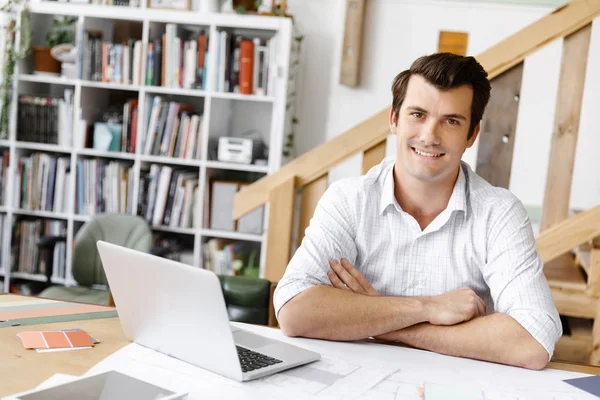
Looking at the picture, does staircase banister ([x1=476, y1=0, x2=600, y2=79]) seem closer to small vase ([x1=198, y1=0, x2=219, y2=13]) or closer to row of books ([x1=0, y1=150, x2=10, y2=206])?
small vase ([x1=198, y1=0, x2=219, y2=13])

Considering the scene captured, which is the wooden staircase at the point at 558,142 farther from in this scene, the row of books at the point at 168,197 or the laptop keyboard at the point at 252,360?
the row of books at the point at 168,197

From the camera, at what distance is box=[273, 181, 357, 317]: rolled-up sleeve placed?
1.65 metres

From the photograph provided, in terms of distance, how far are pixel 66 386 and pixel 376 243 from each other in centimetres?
95

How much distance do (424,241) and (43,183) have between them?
9.73 ft

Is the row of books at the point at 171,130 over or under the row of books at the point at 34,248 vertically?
over

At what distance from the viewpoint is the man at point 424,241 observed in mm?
1566

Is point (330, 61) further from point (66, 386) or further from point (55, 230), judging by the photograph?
point (66, 386)

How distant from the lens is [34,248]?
4.14 m

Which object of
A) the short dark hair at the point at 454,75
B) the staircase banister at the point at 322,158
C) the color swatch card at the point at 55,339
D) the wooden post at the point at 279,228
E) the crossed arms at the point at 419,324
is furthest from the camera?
the wooden post at the point at 279,228

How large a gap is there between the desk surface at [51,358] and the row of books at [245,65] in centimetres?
245

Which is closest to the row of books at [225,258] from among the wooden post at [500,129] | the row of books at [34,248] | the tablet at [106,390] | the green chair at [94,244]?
the green chair at [94,244]

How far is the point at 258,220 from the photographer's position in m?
3.92

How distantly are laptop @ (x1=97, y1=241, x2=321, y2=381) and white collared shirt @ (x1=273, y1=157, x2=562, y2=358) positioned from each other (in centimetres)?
33

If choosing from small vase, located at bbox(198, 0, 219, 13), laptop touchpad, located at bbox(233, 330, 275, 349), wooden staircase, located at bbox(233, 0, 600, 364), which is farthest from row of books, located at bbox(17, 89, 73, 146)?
laptop touchpad, located at bbox(233, 330, 275, 349)
